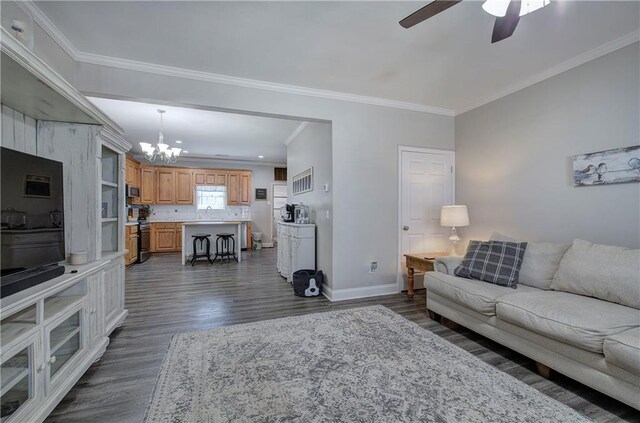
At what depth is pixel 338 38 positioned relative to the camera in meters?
2.44

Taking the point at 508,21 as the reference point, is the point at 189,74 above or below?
above

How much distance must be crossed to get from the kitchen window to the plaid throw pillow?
23.3 feet

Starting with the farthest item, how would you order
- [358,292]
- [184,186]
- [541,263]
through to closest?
[184,186], [358,292], [541,263]

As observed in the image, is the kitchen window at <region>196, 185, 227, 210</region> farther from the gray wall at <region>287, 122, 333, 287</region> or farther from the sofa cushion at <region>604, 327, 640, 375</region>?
the sofa cushion at <region>604, 327, 640, 375</region>

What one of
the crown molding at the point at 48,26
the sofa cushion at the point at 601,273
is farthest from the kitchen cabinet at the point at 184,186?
the sofa cushion at the point at 601,273

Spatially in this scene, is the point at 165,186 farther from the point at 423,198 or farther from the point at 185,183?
the point at 423,198

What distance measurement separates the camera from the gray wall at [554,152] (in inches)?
96.2

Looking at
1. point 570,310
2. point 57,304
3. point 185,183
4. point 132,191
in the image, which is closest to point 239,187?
point 185,183

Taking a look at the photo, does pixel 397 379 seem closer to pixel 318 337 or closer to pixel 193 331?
pixel 318 337

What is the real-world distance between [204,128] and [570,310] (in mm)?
5604

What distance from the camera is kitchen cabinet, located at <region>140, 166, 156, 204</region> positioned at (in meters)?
7.38

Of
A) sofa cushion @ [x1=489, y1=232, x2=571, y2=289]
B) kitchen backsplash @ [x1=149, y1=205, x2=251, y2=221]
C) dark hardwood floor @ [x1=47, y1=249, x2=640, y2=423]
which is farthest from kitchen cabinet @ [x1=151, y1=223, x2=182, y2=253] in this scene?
sofa cushion @ [x1=489, y1=232, x2=571, y2=289]

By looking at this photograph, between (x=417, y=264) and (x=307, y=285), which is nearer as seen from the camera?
(x=417, y=264)

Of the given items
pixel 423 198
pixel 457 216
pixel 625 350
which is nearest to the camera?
pixel 625 350
